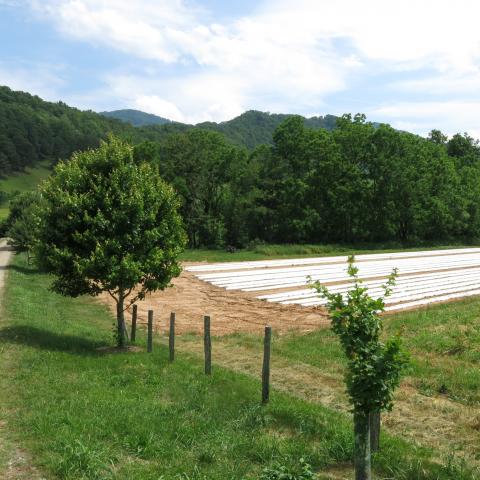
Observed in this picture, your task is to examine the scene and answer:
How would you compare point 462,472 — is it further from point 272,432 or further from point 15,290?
point 15,290

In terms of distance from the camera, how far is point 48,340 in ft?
46.7

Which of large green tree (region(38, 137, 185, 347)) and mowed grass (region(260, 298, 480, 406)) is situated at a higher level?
large green tree (region(38, 137, 185, 347))

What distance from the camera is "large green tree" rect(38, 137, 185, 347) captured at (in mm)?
13172

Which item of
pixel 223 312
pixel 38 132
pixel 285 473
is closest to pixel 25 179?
pixel 38 132

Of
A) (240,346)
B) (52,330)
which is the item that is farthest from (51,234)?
(240,346)

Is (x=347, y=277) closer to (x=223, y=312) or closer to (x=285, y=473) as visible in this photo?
(x=223, y=312)

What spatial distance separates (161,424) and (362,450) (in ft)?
11.2

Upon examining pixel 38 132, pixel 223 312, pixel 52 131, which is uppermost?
pixel 52 131

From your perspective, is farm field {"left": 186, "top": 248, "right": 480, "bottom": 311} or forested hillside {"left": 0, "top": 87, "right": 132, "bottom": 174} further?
forested hillside {"left": 0, "top": 87, "right": 132, "bottom": 174}

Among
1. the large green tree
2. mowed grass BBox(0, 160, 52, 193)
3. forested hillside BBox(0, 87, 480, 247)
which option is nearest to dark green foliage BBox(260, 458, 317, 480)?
the large green tree

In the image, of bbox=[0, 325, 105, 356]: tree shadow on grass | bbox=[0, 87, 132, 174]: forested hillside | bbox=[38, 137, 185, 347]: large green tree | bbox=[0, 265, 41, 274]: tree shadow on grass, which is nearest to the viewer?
bbox=[38, 137, 185, 347]: large green tree

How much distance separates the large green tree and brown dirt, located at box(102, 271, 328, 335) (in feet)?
15.3

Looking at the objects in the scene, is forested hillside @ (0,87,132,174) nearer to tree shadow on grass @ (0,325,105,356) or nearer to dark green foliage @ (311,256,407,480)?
tree shadow on grass @ (0,325,105,356)

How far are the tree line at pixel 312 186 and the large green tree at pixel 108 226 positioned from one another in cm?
3758
